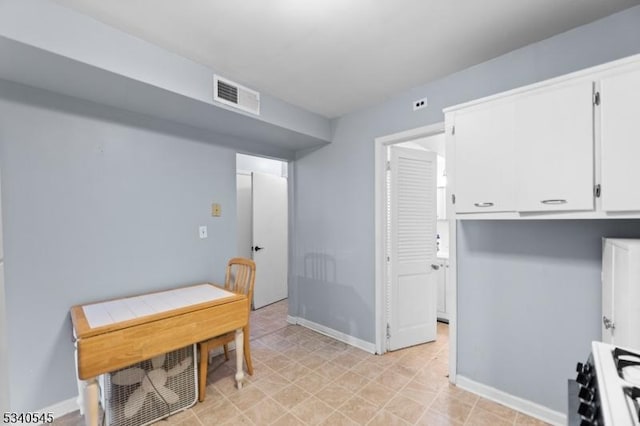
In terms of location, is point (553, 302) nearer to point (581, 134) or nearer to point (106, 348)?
point (581, 134)

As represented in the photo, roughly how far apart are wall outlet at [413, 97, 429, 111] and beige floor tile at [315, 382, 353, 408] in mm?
2411

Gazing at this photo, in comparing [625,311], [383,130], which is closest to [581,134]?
[625,311]

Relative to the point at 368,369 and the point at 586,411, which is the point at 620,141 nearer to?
the point at 586,411

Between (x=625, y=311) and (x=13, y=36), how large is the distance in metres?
3.13

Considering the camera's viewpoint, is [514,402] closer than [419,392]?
Yes

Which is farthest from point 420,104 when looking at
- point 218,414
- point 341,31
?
point 218,414

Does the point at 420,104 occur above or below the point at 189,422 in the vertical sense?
above

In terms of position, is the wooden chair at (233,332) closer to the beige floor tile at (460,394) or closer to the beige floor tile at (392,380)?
the beige floor tile at (392,380)

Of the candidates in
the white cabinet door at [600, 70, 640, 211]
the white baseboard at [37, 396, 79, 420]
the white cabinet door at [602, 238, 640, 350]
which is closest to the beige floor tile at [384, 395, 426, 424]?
the white cabinet door at [602, 238, 640, 350]

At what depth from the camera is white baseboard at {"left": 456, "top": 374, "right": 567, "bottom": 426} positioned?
1738 mm

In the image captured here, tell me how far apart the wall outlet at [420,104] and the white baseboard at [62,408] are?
3.44 meters

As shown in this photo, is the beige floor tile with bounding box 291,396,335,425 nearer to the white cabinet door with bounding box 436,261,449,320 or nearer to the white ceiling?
the white cabinet door with bounding box 436,261,449,320

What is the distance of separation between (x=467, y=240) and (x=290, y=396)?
1800 millimetres

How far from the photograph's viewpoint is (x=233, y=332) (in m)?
2.25
